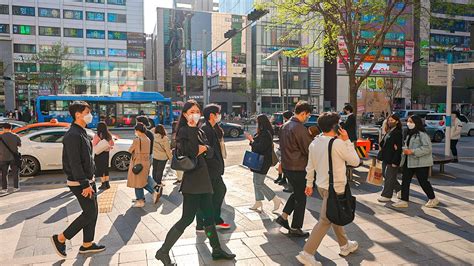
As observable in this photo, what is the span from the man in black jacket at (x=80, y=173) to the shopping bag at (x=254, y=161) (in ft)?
8.30

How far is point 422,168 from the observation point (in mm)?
6348

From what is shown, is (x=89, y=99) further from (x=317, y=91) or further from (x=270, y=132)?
(x=317, y=91)

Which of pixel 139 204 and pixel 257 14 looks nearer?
pixel 139 204

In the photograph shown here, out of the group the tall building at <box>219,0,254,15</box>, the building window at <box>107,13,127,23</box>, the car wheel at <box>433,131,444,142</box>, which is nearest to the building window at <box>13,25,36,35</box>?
the building window at <box>107,13,127,23</box>

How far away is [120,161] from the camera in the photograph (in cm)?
1122

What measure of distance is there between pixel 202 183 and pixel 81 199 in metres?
1.54

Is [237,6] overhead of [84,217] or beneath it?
overhead

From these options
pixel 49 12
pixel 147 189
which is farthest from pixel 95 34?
pixel 147 189

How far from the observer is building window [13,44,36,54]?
170 feet

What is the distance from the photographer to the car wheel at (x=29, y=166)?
1061cm

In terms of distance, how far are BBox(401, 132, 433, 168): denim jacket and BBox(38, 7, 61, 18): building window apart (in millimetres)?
59062

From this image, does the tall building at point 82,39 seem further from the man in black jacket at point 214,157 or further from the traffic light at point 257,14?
the man in black jacket at point 214,157

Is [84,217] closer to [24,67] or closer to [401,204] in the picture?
[401,204]

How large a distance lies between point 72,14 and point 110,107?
3625 centimetres
